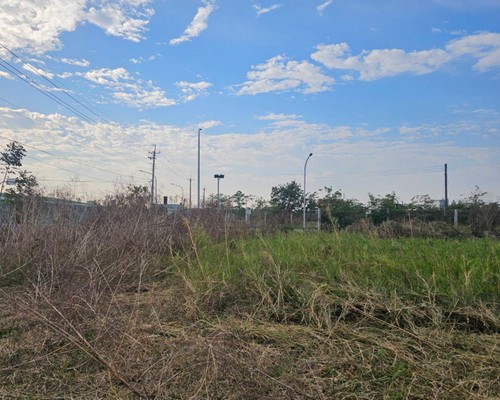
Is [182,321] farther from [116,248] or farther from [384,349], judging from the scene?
[116,248]

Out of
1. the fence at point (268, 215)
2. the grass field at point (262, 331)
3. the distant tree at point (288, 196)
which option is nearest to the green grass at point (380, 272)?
the grass field at point (262, 331)

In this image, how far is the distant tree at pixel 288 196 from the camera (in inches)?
1148

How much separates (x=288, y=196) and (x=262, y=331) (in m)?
26.9

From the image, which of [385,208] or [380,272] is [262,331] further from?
[385,208]

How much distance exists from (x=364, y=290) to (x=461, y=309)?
0.79 meters

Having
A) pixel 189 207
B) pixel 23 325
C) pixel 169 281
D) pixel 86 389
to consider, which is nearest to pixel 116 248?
pixel 169 281

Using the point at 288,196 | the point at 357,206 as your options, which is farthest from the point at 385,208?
the point at 288,196

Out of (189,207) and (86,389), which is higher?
(189,207)

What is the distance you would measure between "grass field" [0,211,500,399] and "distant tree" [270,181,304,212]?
951 inches

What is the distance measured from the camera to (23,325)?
3.39 metres

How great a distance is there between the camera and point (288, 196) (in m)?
29.8

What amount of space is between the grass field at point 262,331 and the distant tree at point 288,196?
2416 centimetres

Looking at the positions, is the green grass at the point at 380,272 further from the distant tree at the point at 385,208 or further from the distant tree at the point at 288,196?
the distant tree at the point at 288,196

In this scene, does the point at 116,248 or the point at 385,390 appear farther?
the point at 116,248
